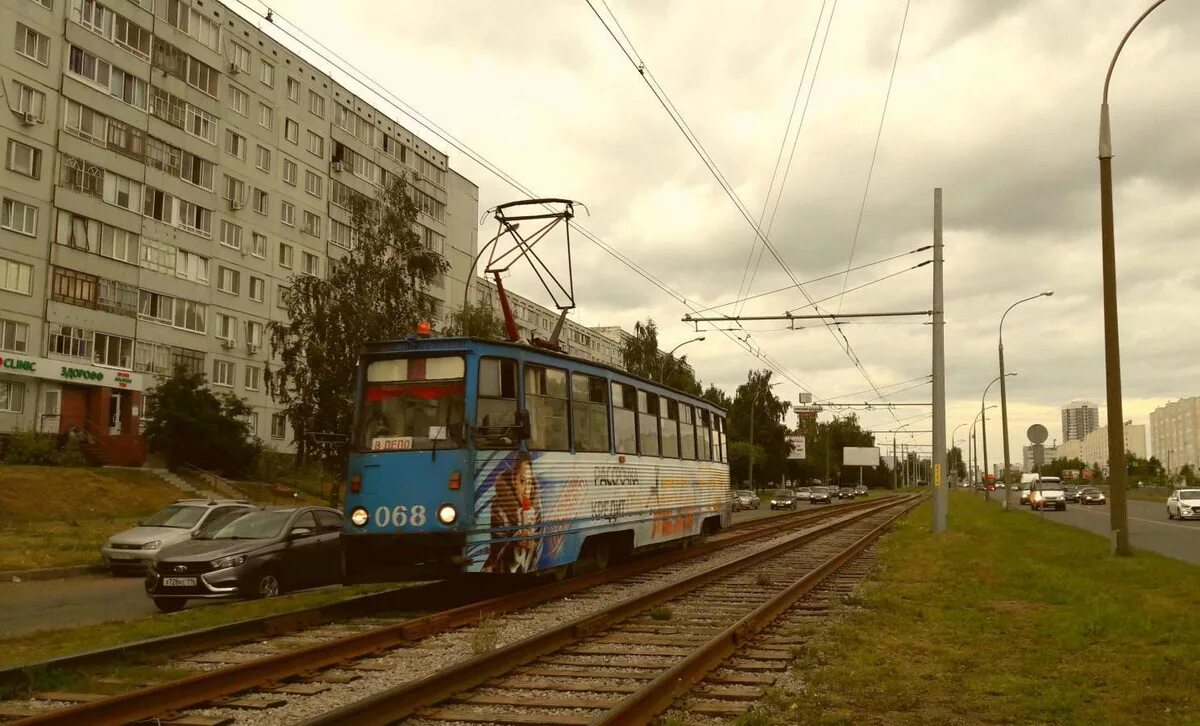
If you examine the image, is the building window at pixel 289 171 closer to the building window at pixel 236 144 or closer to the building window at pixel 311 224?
the building window at pixel 311 224

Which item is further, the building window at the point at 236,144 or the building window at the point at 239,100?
the building window at the point at 239,100

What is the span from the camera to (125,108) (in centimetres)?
4447

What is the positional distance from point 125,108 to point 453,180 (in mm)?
29096

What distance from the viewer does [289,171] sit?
183 feet

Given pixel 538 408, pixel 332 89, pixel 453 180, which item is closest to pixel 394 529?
pixel 538 408

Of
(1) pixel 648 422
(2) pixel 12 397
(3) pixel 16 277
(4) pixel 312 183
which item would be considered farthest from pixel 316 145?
(1) pixel 648 422

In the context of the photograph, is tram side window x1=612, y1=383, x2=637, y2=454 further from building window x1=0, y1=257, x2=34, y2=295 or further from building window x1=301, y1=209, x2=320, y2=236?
building window x1=301, y1=209, x2=320, y2=236

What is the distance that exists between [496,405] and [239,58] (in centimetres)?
4632

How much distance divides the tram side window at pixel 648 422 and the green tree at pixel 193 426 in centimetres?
3052

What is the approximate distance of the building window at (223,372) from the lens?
1970 inches

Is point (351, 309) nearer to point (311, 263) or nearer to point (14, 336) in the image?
point (14, 336)

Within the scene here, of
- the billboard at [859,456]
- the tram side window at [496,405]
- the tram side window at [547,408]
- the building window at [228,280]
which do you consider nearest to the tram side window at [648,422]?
the tram side window at [547,408]

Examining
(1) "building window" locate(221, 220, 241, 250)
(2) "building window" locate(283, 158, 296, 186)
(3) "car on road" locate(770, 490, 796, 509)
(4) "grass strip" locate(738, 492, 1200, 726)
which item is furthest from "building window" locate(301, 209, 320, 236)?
(4) "grass strip" locate(738, 492, 1200, 726)

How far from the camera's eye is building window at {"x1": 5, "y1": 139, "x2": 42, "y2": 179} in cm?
3916
